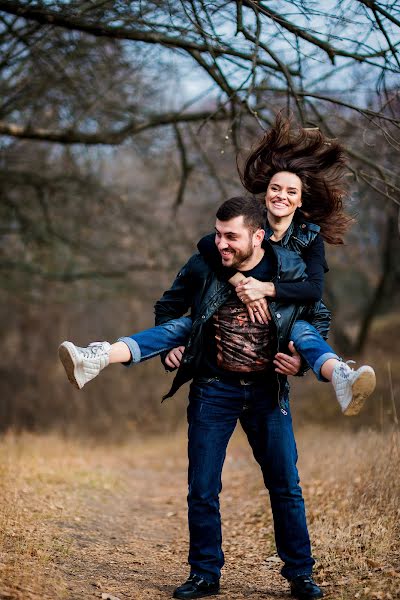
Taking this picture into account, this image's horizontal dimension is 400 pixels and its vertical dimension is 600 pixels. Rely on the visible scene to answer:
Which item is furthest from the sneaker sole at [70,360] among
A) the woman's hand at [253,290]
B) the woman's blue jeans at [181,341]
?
the woman's hand at [253,290]

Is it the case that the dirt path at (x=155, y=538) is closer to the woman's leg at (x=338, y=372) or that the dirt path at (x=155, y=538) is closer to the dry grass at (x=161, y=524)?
the dry grass at (x=161, y=524)

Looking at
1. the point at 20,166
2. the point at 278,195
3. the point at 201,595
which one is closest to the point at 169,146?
the point at 20,166

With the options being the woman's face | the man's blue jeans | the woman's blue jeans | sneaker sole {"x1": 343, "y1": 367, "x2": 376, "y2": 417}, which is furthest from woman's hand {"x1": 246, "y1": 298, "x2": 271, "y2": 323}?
sneaker sole {"x1": 343, "y1": 367, "x2": 376, "y2": 417}

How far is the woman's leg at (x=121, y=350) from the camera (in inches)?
143

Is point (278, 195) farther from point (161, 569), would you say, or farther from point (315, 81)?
point (315, 81)

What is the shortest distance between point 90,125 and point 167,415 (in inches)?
238

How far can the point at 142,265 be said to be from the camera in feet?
43.2

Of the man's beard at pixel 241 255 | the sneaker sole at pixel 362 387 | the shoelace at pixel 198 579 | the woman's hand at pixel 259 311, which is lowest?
the shoelace at pixel 198 579

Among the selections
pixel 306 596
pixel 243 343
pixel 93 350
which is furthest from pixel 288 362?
pixel 306 596

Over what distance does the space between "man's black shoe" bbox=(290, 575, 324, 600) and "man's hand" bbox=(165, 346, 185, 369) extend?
1294 millimetres

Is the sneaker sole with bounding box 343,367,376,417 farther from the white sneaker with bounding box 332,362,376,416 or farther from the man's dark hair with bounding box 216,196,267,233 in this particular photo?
the man's dark hair with bounding box 216,196,267,233

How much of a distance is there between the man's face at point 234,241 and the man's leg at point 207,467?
68 cm

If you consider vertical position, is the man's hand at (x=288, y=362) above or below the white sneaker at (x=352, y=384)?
above

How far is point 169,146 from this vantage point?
1136cm
